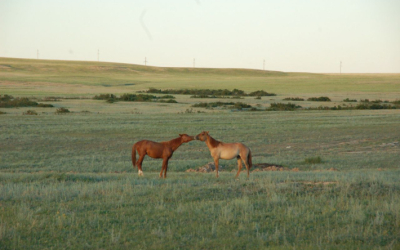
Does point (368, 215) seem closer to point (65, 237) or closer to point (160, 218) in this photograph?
point (160, 218)

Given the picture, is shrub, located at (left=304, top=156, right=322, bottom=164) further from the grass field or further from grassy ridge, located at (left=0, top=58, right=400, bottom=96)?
grassy ridge, located at (left=0, top=58, right=400, bottom=96)

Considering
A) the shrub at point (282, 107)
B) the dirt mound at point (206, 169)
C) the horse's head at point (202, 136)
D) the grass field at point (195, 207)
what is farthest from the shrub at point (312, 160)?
the shrub at point (282, 107)

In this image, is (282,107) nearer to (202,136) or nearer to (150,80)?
(202,136)

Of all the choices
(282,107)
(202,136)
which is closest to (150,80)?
(282,107)

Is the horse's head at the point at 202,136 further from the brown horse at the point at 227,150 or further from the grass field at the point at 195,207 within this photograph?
the grass field at the point at 195,207

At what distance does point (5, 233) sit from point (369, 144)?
67.2 feet

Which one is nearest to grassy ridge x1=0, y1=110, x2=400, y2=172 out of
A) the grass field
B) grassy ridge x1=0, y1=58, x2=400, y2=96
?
the grass field

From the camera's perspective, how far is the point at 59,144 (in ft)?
78.5

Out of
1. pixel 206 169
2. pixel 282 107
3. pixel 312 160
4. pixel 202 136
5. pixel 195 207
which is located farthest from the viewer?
pixel 282 107

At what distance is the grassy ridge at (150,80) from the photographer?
84000mm

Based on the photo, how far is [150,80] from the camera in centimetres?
12212

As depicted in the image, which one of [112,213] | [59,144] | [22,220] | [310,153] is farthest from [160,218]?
[59,144]

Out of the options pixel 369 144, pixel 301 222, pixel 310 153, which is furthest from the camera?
pixel 369 144

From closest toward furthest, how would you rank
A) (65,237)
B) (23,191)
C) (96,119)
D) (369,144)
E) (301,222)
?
(65,237) → (301,222) → (23,191) → (369,144) → (96,119)
